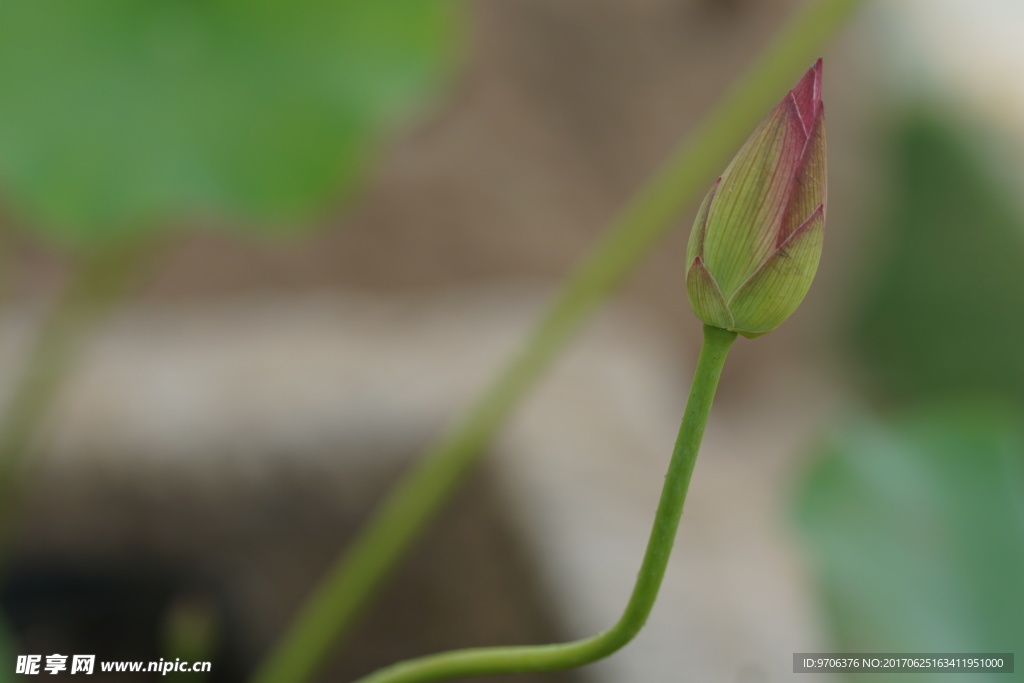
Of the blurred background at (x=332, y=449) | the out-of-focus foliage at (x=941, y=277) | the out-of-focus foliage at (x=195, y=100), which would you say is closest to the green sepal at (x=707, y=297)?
the blurred background at (x=332, y=449)

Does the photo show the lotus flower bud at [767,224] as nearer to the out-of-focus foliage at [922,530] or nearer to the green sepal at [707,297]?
the green sepal at [707,297]

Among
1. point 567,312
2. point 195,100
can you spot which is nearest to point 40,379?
point 195,100

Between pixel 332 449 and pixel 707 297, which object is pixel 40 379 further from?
pixel 707 297

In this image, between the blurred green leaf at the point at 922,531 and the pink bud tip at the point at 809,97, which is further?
the blurred green leaf at the point at 922,531

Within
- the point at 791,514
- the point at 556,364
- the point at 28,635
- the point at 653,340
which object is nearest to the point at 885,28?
the point at 653,340

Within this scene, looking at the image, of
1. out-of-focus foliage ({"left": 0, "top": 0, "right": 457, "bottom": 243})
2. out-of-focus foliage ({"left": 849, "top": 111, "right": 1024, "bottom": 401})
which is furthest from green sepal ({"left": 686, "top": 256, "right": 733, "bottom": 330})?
out-of-focus foliage ({"left": 849, "top": 111, "right": 1024, "bottom": 401})

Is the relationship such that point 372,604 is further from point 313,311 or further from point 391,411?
point 313,311
